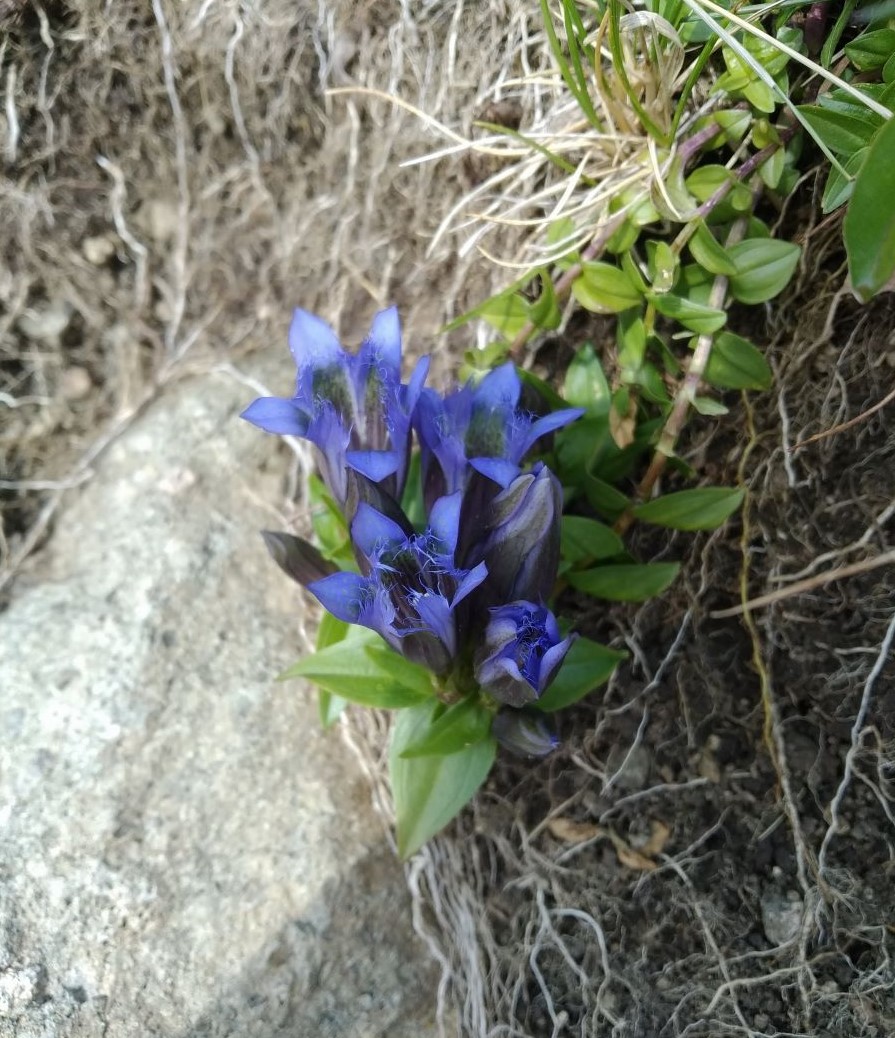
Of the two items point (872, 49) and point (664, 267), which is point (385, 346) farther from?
point (872, 49)

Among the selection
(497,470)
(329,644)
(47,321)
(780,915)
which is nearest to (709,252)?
(497,470)

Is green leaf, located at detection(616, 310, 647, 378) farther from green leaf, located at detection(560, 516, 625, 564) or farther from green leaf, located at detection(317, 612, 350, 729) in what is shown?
green leaf, located at detection(317, 612, 350, 729)

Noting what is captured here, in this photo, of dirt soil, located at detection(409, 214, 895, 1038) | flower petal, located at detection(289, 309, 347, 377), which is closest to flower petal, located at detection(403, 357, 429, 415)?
flower petal, located at detection(289, 309, 347, 377)

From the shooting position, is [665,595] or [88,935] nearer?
[88,935]

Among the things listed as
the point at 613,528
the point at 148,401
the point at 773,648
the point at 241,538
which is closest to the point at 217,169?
the point at 148,401

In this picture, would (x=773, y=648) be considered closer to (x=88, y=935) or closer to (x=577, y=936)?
(x=577, y=936)

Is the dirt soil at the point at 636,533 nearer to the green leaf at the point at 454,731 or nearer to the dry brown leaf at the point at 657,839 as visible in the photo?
the dry brown leaf at the point at 657,839
